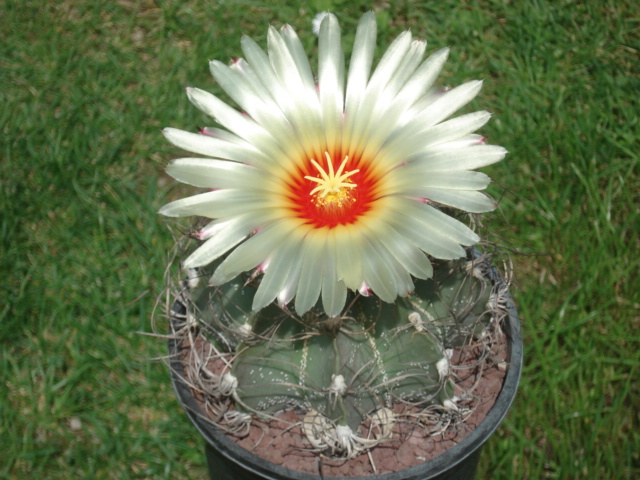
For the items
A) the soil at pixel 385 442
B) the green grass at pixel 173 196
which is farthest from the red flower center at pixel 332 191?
the green grass at pixel 173 196

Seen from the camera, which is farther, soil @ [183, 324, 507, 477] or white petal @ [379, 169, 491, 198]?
soil @ [183, 324, 507, 477]

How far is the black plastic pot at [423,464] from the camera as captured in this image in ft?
3.48

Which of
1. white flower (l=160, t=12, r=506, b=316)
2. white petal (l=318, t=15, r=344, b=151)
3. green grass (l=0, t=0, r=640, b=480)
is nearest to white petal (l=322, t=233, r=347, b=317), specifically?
white flower (l=160, t=12, r=506, b=316)

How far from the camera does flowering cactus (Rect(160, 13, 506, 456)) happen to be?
32.7 inches

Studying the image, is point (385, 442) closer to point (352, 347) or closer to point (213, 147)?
point (352, 347)

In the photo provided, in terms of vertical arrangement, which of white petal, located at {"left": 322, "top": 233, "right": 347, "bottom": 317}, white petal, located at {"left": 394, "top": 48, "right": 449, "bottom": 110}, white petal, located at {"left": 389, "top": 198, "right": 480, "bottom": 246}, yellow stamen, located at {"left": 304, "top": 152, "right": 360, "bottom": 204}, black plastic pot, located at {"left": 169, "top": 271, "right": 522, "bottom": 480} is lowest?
black plastic pot, located at {"left": 169, "top": 271, "right": 522, "bottom": 480}

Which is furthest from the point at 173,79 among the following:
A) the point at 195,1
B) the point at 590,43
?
A: the point at 590,43

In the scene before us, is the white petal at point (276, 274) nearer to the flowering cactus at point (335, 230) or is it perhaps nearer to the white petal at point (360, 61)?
the flowering cactus at point (335, 230)

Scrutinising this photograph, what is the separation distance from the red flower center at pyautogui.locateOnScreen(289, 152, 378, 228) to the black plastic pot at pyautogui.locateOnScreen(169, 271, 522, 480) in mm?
347

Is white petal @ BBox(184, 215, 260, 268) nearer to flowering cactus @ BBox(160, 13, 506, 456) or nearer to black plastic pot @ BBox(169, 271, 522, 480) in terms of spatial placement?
flowering cactus @ BBox(160, 13, 506, 456)

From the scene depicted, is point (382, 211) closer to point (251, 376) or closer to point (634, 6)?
point (251, 376)

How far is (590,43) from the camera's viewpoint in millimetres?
2139

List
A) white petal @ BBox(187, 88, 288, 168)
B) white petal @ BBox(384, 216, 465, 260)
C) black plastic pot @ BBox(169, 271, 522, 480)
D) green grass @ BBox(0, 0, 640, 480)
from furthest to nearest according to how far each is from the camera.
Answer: green grass @ BBox(0, 0, 640, 480)
black plastic pot @ BBox(169, 271, 522, 480)
white petal @ BBox(187, 88, 288, 168)
white petal @ BBox(384, 216, 465, 260)

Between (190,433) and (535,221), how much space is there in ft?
3.13
